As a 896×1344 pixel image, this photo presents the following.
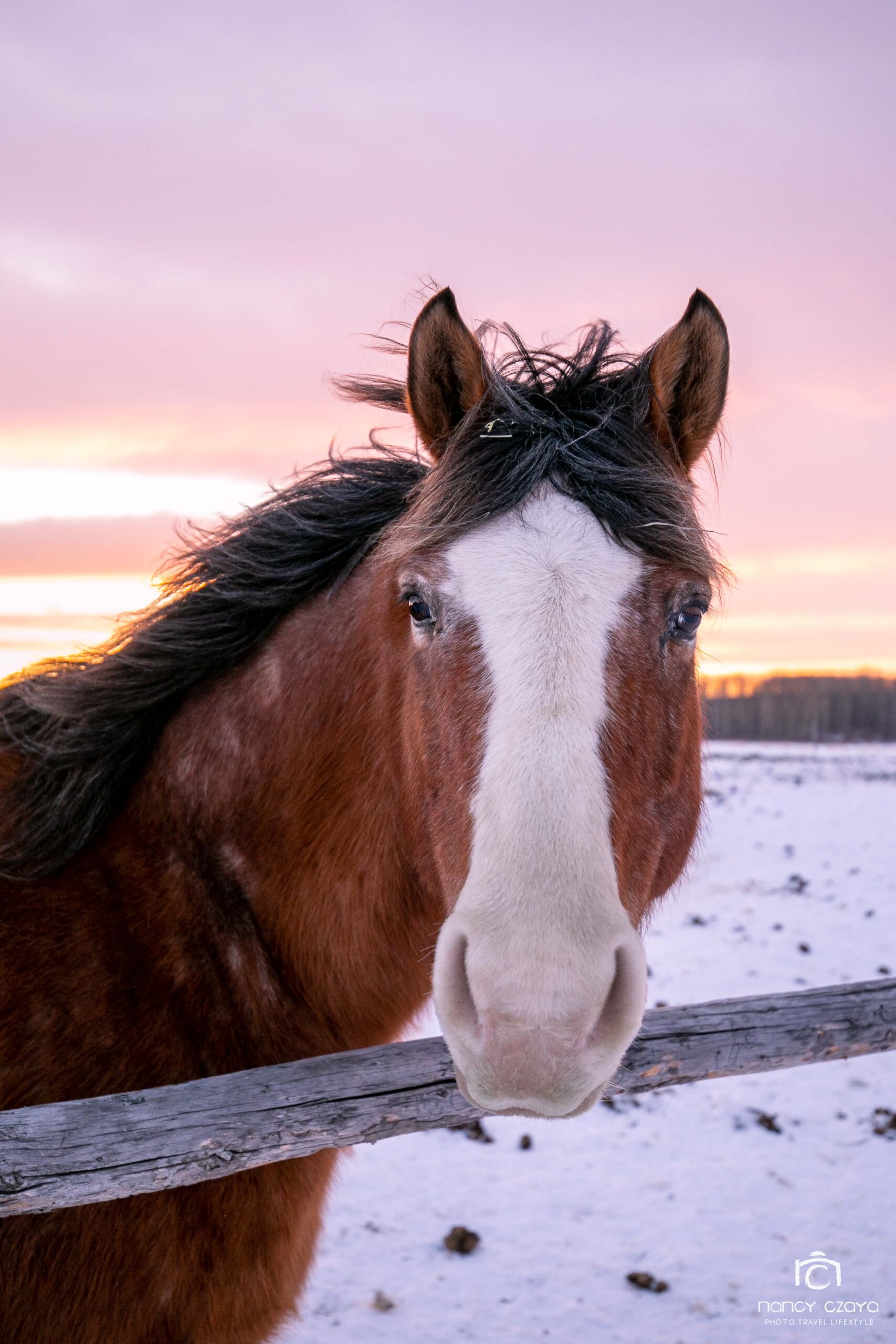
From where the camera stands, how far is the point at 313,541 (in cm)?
289

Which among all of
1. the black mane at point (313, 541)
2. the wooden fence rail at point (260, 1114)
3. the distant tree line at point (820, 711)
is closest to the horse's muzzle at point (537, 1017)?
the wooden fence rail at point (260, 1114)

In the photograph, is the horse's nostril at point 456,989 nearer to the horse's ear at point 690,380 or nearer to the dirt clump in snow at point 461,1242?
the horse's ear at point 690,380

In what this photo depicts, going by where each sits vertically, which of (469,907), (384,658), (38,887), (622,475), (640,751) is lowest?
(38,887)

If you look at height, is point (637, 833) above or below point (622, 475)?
below

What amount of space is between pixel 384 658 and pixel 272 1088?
3.82ft

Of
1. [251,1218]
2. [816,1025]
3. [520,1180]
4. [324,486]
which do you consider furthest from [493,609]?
[520,1180]

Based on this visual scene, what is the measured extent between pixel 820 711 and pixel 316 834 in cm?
4712

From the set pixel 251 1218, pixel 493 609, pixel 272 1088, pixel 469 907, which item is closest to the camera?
pixel 469 907

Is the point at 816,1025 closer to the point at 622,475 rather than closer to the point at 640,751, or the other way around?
the point at 640,751

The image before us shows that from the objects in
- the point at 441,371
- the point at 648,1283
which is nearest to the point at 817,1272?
the point at 648,1283

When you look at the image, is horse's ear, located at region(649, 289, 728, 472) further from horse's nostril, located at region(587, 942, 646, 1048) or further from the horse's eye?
horse's nostril, located at region(587, 942, 646, 1048)

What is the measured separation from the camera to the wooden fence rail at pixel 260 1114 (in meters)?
1.88

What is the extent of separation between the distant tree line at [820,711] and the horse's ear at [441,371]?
146 ft

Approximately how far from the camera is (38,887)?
8.21 ft
